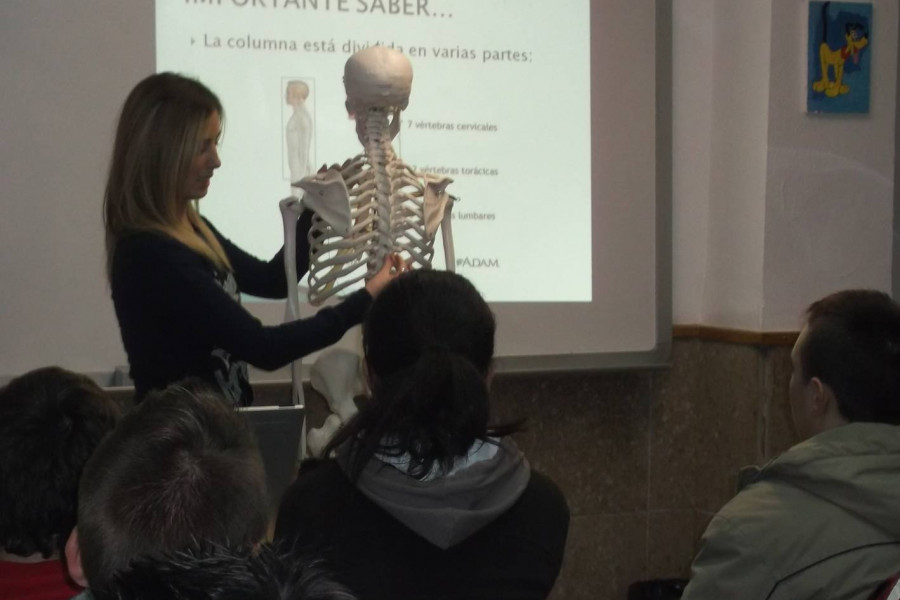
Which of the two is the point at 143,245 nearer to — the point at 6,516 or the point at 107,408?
the point at 107,408

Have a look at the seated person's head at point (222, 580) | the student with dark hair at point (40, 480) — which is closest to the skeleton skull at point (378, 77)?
the student with dark hair at point (40, 480)

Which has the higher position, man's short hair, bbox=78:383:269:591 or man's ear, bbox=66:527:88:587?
man's short hair, bbox=78:383:269:591

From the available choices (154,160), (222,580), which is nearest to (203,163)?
(154,160)

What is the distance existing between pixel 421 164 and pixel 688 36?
1.06 meters

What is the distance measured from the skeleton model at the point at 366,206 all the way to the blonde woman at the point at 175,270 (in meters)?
0.20

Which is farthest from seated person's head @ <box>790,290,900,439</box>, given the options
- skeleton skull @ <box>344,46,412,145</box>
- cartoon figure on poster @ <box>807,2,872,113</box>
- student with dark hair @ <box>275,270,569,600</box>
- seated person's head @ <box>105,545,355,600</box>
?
cartoon figure on poster @ <box>807,2,872,113</box>

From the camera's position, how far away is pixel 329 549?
4.70 ft

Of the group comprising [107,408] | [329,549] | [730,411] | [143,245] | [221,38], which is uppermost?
[221,38]

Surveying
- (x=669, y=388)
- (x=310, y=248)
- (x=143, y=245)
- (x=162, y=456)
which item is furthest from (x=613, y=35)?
(x=162, y=456)

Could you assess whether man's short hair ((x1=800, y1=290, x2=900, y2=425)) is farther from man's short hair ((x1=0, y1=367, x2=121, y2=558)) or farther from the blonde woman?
man's short hair ((x1=0, y1=367, x2=121, y2=558))

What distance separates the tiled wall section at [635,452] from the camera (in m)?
3.73

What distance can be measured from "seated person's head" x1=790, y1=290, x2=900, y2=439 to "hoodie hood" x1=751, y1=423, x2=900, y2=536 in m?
0.11

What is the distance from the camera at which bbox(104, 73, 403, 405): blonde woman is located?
2.20 m

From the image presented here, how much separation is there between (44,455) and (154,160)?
93 cm
